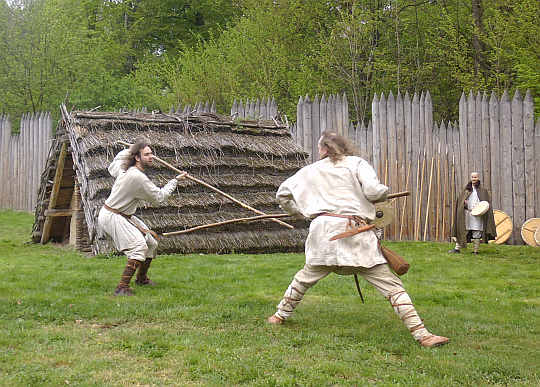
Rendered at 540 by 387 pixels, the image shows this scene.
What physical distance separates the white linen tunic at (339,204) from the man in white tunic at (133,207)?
1.97 m

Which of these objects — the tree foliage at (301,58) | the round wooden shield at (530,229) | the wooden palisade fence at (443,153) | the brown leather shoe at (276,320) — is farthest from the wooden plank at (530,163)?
the brown leather shoe at (276,320)

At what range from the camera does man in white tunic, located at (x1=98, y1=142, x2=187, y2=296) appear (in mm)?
6336

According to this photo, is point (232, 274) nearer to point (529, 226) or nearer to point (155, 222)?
point (155, 222)

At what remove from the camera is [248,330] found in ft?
15.7

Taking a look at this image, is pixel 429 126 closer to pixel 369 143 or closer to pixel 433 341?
pixel 369 143

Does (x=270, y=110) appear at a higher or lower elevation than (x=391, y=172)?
higher

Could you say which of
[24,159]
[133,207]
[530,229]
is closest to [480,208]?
[530,229]

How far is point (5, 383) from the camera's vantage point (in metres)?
3.51

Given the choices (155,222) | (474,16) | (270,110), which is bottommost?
(155,222)

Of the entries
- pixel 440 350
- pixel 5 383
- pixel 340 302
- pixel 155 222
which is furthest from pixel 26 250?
pixel 440 350

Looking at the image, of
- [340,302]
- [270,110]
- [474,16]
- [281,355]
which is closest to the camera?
[281,355]

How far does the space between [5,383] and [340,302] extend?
325cm

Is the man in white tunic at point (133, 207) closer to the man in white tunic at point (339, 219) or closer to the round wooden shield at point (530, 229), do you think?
the man in white tunic at point (339, 219)

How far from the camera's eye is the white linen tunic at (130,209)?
20.8 feet
